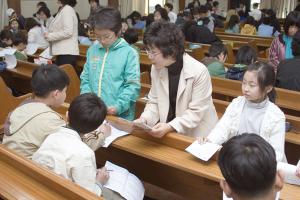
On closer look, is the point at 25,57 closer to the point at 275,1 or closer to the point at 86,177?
the point at 86,177

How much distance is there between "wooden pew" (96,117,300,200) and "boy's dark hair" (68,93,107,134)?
43cm

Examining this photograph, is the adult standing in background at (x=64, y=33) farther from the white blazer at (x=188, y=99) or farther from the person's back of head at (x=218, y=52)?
the white blazer at (x=188, y=99)

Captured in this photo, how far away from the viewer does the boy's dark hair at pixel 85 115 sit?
194 centimetres

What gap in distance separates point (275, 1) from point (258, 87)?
17021 millimetres

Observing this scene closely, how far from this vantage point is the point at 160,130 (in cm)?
228

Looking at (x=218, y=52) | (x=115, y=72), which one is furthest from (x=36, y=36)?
(x=115, y=72)

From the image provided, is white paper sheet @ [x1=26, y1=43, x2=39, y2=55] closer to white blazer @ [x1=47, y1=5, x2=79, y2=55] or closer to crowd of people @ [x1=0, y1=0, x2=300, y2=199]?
white blazer @ [x1=47, y1=5, x2=79, y2=55]

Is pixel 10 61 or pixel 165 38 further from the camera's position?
pixel 10 61

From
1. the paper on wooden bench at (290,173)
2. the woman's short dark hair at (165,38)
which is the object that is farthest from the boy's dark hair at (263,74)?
the paper on wooden bench at (290,173)

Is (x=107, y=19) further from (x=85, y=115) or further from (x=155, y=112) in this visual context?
(x=85, y=115)

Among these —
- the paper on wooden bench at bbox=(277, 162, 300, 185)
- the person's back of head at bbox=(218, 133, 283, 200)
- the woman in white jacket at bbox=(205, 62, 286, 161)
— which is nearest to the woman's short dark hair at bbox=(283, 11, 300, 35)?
the woman in white jacket at bbox=(205, 62, 286, 161)

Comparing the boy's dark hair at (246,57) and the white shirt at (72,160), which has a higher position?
the boy's dark hair at (246,57)

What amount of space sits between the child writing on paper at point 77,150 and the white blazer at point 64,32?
9.38ft

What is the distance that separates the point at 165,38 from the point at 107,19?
1.79ft
